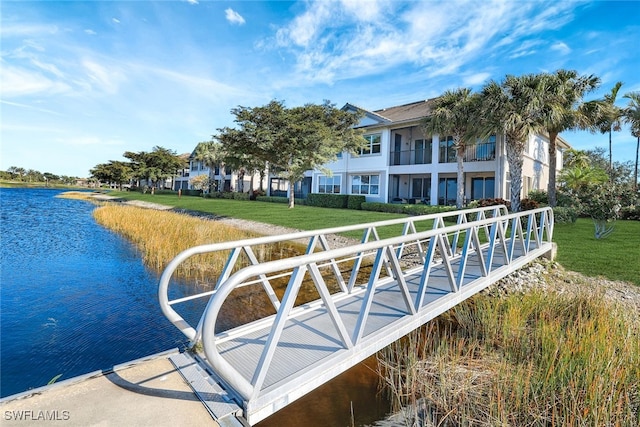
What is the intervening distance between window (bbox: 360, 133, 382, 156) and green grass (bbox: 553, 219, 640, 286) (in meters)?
14.3

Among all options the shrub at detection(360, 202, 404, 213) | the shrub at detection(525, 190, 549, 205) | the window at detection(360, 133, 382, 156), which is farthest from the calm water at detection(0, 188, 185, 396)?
the shrub at detection(525, 190, 549, 205)

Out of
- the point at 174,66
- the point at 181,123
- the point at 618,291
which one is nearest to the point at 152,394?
the point at 618,291

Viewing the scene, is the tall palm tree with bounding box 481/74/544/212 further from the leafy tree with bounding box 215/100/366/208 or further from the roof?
the leafy tree with bounding box 215/100/366/208

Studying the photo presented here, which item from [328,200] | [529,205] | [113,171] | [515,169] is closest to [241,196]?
[328,200]

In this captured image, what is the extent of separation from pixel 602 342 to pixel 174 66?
672 inches

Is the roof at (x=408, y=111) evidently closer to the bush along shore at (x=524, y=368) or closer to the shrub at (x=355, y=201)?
the shrub at (x=355, y=201)

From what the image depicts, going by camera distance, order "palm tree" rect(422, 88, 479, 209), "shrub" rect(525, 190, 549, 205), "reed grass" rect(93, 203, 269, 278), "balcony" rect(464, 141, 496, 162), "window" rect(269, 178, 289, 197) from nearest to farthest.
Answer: "reed grass" rect(93, 203, 269, 278)
"palm tree" rect(422, 88, 479, 209)
"shrub" rect(525, 190, 549, 205)
"balcony" rect(464, 141, 496, 162)
"window" rect(269, 178, 289, 197)

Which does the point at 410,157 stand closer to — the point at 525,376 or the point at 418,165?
the point at 418,165

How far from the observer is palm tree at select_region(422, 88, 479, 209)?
1733 centimetres

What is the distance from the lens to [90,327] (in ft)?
18.4

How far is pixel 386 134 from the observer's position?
79.0 ft

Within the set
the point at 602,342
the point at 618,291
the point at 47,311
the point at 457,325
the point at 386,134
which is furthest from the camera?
the point at 386,134

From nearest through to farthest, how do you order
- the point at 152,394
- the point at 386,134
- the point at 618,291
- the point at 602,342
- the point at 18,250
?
the point at 152,394 → the point at 602,342 → the point at 618,291 → the point at 18,250 → the point at 386,134

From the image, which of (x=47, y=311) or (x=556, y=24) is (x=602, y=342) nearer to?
(x=47, y=311)
